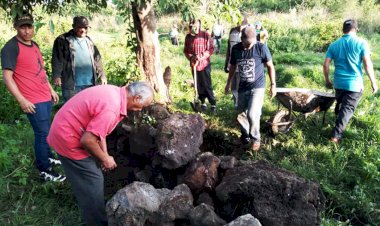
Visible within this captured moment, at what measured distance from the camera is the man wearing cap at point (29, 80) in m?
3.63

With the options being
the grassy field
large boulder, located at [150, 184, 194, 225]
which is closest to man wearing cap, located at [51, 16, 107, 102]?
the grassy field

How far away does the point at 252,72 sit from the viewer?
4664mm

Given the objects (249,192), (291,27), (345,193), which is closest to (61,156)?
(249,192)

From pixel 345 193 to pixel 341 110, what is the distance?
1.36 metres

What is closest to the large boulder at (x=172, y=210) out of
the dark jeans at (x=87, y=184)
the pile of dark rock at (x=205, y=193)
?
the pile of dark rock at (x=205, y=193)

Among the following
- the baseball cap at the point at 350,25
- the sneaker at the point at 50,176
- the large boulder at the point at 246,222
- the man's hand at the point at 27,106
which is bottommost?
the sneaker at the point at 50,176

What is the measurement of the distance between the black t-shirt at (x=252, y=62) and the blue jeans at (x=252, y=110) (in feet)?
0.34

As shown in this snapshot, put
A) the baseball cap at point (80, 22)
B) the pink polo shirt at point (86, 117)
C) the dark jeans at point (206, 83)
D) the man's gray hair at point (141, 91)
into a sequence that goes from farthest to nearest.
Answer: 1. the dark jeans at point (206, 83)
2. the baseball cap at point (80, 22)
3. the man's gray hair at point (141, 91)
4. the pink polo shirt at point (86, 117)

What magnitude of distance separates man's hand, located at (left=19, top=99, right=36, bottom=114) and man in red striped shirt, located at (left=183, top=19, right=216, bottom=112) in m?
3.23

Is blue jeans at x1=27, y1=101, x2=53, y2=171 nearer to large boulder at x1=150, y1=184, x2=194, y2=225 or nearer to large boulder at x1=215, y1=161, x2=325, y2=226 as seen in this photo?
large boulder at x1=150, y1=184, x2=194, y2=225

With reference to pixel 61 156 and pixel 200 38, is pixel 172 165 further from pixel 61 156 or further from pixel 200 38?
pixel 200 38

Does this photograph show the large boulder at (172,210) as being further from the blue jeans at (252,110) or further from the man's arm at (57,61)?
the man's arm at (57,61)

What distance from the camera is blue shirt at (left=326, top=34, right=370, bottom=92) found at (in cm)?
470

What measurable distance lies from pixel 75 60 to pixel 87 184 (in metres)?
2.26
